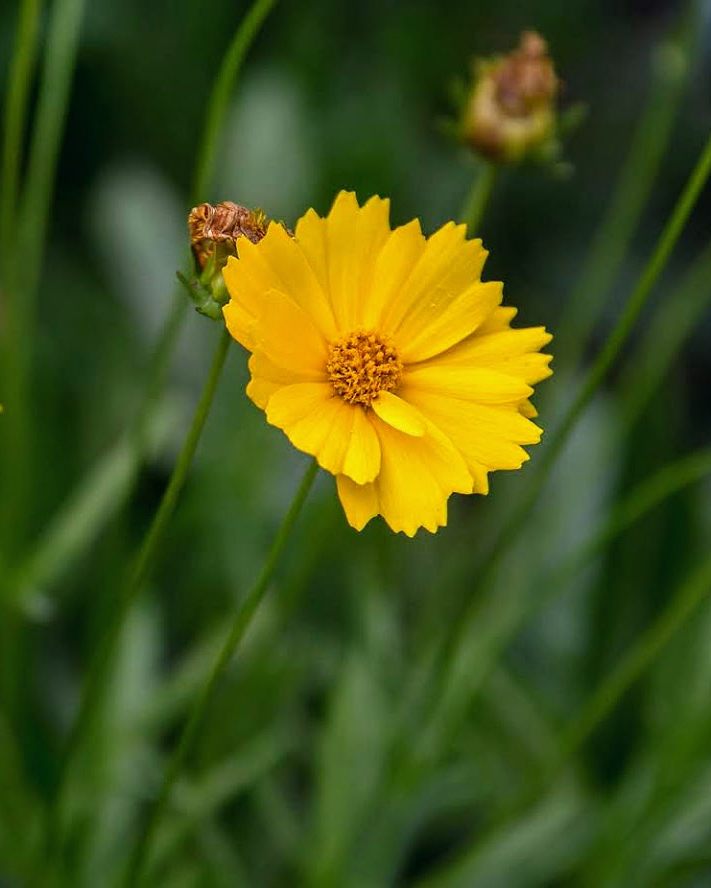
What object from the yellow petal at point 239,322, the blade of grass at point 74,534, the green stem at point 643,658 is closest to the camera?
the yellow petal at point 239,322

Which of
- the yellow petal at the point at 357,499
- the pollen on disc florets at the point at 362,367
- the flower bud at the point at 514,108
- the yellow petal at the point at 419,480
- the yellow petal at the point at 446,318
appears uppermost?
the flower bud at the point at 514,108

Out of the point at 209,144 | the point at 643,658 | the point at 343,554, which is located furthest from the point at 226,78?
the point at 343,554

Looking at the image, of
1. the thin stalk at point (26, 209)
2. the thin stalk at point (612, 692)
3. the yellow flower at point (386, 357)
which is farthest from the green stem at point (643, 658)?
the thin stalk at point (26, 209)

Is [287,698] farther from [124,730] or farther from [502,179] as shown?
[502,179]

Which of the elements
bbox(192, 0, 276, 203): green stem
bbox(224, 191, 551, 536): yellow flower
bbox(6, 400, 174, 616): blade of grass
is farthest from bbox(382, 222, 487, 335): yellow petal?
bbox(6, 400, 174, 616): blade of grass

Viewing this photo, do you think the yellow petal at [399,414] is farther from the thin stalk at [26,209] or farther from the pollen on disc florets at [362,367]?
the thin stalk at [26,209]

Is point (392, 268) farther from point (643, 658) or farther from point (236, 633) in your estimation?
point (643, 658)

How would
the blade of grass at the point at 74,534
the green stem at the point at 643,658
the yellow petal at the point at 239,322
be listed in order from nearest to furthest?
the yellow petal at the point at 239,322
the green stem at the point at 643,658
the blade of grass at the point at 74,534
